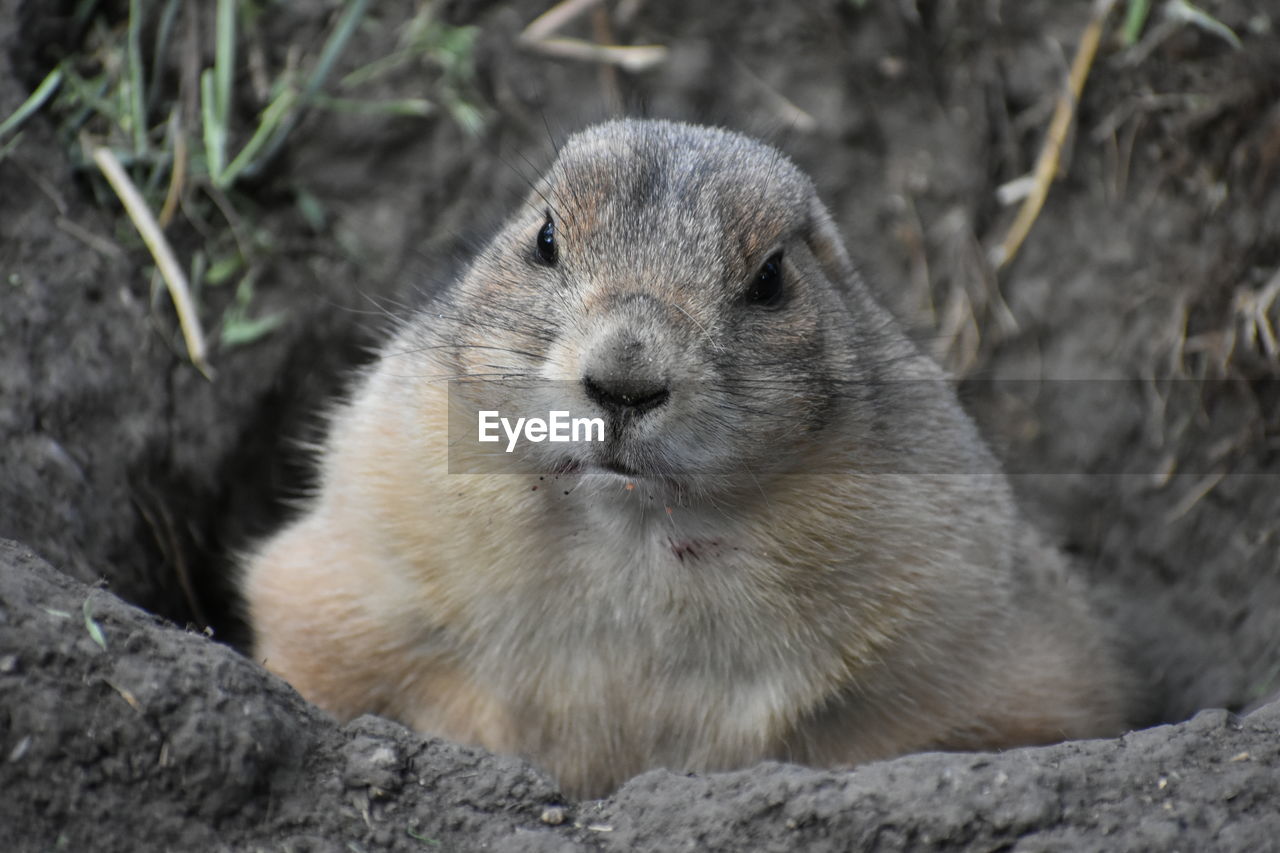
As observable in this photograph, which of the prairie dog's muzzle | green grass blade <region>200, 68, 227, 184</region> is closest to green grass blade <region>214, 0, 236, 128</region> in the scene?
green grass blade <region>200, 68, 227, 184</region>

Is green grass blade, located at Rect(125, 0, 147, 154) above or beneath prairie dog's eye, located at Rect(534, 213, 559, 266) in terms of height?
above

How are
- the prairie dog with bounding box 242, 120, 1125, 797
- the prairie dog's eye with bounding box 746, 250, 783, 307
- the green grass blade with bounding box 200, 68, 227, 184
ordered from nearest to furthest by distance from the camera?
the prairie dog with bounding box 242, 120, 1125, 797 → the prairie dog's eye with bounding box 746, 250, 783, 307 → the green grass blade with bounding box 200, 68, 227, 184

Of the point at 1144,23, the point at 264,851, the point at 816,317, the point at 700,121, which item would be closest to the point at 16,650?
the point at 264,851

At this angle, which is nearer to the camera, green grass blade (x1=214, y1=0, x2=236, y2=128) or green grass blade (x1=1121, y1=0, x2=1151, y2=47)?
green grass blade (x1=214, y1=0, x2=236, y2=128)

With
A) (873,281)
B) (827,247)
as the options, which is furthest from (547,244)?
(873,281)

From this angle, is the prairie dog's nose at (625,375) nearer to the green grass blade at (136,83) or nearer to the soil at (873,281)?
the soil at (873,281)

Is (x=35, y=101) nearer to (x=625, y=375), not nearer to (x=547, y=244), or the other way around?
(x=547, y=244)

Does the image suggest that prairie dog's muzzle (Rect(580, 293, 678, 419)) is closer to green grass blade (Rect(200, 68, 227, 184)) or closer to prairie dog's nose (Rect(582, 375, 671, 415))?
prairie dog's nose (Rect(582, 375, 671, 415))
